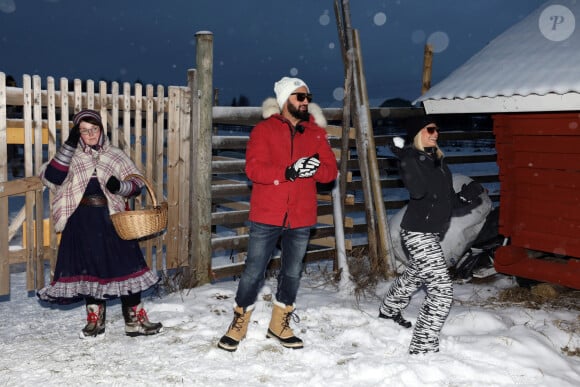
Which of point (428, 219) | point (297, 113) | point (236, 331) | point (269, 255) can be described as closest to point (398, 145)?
point (428, 219)

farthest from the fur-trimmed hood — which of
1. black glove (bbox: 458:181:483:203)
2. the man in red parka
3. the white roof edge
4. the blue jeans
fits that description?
the white roof edge

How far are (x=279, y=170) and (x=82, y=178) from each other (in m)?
1.52

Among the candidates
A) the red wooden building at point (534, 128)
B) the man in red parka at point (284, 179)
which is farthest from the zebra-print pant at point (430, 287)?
the red wooden building at point (534, 128)

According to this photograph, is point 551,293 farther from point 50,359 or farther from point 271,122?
point 50,359

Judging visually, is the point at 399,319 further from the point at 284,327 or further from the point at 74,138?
the point at 74,138

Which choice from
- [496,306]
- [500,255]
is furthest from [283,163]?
[500,255]

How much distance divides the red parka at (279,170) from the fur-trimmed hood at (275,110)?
0.06 metres

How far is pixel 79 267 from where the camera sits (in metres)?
4.57

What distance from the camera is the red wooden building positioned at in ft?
18.5

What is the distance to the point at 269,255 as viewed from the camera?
14.4 ft

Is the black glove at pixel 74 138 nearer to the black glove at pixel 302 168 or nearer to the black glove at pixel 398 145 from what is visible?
the black glove at pixel 302 168

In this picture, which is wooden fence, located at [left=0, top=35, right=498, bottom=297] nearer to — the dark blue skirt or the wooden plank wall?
the dark blue skirt

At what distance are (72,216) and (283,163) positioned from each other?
165cm

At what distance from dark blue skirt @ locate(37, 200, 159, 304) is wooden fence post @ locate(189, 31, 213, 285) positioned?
1.54 m
